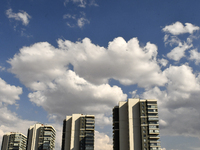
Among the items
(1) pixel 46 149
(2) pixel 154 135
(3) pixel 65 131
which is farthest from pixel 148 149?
(1) pixel 46 149

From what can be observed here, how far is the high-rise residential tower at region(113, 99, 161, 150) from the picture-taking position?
116 meters

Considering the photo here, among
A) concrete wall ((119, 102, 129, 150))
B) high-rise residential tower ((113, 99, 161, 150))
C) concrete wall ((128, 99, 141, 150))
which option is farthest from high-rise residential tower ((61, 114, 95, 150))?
concrete wall ((128, 99, 141, 150))

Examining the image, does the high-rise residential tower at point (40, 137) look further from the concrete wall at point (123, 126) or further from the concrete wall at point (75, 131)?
the concrete wall at point (123, 126)

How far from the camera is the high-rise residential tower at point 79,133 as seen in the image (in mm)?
153625

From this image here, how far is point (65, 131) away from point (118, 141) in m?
49.2

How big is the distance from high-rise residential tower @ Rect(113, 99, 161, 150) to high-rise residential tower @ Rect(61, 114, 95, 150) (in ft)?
85.1

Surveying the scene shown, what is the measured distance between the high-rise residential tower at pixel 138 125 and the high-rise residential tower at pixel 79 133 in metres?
26.0

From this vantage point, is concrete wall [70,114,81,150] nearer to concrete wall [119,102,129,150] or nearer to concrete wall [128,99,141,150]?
concrete wall [119,102,129,150]

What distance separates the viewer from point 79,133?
157500mm

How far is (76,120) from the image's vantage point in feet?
533

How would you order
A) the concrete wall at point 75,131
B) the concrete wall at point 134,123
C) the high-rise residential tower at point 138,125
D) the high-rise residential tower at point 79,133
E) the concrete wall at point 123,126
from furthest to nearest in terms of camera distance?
the concrete wall at point 75,131, the high-rise residential tower at point 79,133, the concrete wall at point 123,126, the concrete wall at point 134,123, the high-rise residential tower at point 138,125

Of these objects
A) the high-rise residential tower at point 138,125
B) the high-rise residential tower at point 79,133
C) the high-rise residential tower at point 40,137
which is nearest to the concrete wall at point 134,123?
the high-rise residential tower at point 138,125

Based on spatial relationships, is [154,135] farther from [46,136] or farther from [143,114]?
[46,136]

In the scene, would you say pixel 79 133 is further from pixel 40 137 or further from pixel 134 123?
pixel 134 123
